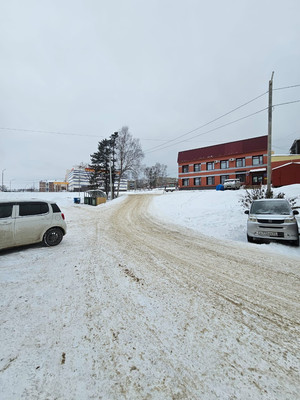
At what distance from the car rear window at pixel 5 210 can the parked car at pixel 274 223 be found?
8.22m

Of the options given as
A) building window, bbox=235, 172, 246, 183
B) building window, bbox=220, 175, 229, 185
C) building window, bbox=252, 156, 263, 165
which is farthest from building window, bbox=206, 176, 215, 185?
building window, bbox=252, 156, 263, 165

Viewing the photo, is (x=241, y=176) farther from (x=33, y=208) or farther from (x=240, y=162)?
(x=33, y=208)

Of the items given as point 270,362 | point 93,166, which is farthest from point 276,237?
point 93,166

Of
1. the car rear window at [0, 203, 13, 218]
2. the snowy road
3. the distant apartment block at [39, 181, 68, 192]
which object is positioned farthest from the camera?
the distant apartment block at [39, 181, 68, 192]

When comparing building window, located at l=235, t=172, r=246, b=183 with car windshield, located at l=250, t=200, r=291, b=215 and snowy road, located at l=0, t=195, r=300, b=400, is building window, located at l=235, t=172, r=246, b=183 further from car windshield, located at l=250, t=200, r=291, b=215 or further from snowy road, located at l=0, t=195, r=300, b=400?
snowy road, located at l=0, t=195, r=300, b=400

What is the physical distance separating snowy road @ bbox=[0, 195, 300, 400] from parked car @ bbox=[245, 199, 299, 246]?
215cm

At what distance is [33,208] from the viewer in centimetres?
583

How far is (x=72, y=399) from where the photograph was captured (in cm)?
154

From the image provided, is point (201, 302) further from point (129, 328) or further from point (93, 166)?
point (93, 166)

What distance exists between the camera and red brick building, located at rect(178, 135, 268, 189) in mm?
35500

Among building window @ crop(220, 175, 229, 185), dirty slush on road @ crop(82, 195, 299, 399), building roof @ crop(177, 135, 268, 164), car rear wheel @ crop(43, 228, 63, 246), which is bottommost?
dirty slush on road @ crop(82, 195, 299, 399)

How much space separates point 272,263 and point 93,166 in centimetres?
3483

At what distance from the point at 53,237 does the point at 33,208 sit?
1.17m

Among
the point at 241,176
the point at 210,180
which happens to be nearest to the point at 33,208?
the point at 241,176
